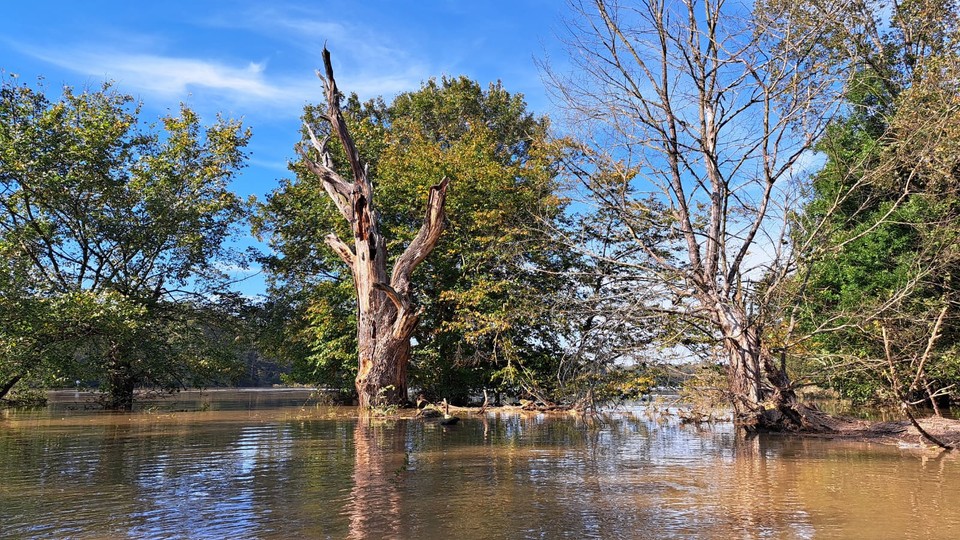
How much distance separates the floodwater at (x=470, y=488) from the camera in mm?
4242

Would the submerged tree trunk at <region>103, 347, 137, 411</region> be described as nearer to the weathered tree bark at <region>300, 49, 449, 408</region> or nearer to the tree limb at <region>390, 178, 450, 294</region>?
the weathered tree bark at <region>300, 49, 449, 408</region>

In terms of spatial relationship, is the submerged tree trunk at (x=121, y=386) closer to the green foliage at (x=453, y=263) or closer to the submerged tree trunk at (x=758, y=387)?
the green foliage at (x=453, y=263)

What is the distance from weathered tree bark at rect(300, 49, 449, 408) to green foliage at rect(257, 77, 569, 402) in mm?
2004

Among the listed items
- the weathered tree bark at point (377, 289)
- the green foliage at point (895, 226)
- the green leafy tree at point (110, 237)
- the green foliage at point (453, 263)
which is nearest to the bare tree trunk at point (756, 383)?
the green foliage at point (895, 226)

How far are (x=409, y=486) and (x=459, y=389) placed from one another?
48.8 feet

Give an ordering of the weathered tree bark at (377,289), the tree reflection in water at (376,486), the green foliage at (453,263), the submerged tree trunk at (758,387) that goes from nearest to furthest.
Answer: the tree reflection in water at (376,486) < the submerged tree trunk at (758,387) < the weathered tree bark at (377,289) < the green foliage at (453,263)

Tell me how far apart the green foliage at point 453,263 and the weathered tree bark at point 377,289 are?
6.58 ft

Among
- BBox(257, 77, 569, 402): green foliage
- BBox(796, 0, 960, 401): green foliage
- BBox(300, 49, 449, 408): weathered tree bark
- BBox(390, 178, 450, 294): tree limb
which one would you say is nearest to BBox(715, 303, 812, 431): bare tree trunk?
BBox(796, 0, 960, 401): green foliage

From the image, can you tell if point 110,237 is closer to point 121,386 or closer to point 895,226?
point 121,386

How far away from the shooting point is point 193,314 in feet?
Result: 72.5

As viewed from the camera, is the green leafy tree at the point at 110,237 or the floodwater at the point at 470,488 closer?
the floodwater at the point at 470,488

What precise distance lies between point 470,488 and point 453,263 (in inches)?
607

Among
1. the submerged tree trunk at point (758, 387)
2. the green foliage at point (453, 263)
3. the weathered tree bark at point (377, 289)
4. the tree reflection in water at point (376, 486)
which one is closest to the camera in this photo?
the tree reflection in water at point (376, 486)

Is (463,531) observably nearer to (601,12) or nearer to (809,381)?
(809,381)
